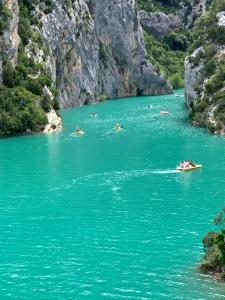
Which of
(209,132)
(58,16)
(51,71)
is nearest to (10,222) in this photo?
(209,132)

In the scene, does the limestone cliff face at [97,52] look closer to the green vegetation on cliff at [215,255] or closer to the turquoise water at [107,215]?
the turquoise water at [107,215]

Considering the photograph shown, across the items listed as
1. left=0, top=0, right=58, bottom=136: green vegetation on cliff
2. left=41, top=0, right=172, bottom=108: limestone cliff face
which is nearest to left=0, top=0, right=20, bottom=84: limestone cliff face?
left=0, top=0, right=58, bottom=136: green vegetation on cliff

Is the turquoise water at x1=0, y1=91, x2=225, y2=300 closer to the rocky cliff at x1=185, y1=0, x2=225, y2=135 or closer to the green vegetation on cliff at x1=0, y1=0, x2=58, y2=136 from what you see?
the green vegetation on cliff at x1=0, y1=0, x2=58, y2=136

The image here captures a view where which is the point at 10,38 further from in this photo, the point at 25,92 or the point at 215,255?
the point at 215,255

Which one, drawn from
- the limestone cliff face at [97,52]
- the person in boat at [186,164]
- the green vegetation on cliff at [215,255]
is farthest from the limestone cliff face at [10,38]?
the green vegetation on cliff at [215,255]

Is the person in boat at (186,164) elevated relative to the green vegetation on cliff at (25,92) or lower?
lower
